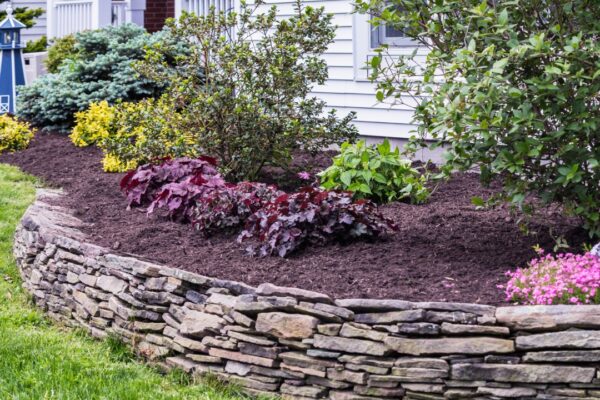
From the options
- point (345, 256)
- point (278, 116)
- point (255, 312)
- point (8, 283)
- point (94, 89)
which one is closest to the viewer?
point (255, 312)

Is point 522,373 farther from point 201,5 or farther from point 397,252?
point 201,5

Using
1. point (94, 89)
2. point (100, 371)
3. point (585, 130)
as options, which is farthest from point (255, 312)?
point (94, 89)

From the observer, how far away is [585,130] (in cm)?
460

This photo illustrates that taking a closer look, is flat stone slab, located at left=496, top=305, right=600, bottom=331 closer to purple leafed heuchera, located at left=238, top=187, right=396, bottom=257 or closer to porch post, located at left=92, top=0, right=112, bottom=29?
purple leafed heuchera, located at left=238, top=187, right=396, bottom=257

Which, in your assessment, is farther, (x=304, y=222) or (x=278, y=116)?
(x=278, y=116)

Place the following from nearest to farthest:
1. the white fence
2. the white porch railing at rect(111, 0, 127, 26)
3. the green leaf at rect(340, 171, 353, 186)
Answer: the green leaf at rect(340, 171, 353, 186) → the white fence → the white porch railing at rect(111, 0, 127, 26)

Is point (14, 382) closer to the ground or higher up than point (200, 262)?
closer to the ground

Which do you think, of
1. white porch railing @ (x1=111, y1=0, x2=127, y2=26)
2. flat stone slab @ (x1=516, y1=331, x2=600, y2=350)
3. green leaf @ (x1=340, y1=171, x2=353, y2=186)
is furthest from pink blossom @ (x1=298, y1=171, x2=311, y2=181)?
white porch railing @ (x1=111, y1=0, x2=127, y2=26)

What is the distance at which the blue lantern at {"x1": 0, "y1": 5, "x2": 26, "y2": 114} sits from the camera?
1287cm

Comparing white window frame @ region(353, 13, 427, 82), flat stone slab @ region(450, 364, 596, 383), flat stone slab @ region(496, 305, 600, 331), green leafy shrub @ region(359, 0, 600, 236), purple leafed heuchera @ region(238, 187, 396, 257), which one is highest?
white window frame @ region(353, 13, 427, 82)

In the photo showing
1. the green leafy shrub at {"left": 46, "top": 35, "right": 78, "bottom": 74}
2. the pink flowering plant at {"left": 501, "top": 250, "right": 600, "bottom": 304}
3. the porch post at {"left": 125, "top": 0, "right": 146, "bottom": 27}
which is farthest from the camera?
the porch post at {"left": 125, "top": 0, "right": 146, "bottom": 27}

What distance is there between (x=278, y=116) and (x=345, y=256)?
2.26m

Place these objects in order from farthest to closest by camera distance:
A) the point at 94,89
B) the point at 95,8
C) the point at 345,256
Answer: the point at 95,8 < the point at 94,89 < the point at 345,256

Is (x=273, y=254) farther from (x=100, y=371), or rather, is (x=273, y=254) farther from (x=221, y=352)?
(x=100, y=371)
